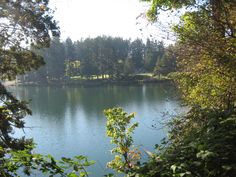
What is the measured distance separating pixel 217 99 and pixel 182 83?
1.57m

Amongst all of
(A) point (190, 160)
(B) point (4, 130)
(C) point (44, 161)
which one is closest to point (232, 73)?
(A) point (190, 160)

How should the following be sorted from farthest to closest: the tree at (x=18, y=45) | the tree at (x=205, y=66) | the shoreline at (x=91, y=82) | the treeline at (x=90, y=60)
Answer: the treeline at (x=90, y=60) < the shoreline at (x=91, y=82) < the tree at (x=18, y=45) < the tree at (x=205, y=66)

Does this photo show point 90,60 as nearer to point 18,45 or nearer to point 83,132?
point 83,132

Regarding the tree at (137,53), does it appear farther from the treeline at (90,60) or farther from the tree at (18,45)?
the tree at (18,45)

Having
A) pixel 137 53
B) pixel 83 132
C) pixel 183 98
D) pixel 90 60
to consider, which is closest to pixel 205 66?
pixel 183 98

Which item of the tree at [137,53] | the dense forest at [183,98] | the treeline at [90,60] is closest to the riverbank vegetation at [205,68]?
the dense forest at [183,98]

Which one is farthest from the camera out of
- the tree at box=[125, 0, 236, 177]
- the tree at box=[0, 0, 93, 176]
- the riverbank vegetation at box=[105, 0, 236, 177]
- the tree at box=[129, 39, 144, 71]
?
the tree at box=[129, 39, 144, 71]

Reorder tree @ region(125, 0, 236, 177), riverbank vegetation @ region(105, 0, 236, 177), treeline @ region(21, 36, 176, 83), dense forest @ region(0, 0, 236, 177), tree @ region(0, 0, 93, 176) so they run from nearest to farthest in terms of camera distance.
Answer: dense forest @ region(0, 0, 236, 177), riverbank vegetation @ region(105, 0, 236, 177), tree @ region(125, 0, 236, 177), tree @ region(0, 0, 93, 176), treeline @ region(21, 36, 176, 83)

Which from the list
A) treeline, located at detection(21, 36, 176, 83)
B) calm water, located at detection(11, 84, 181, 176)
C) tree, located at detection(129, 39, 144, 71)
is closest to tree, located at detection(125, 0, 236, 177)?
calm water, located at detection(11, 84, 181, 176)

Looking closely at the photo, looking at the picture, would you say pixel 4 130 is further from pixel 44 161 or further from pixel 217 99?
pixel 44 161

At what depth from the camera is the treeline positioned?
296ft

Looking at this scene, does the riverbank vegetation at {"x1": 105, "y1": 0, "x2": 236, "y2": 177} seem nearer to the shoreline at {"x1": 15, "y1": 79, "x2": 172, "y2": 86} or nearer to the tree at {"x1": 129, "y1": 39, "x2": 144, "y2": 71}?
the shoreline at {"x1": 15, "y1": 79, "x2": 172, "y2": 86}

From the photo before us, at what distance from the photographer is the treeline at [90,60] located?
296 feet

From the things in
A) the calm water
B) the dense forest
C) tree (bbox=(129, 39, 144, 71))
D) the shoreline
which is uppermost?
tree (bbox=(129, 39, 144, 71))
